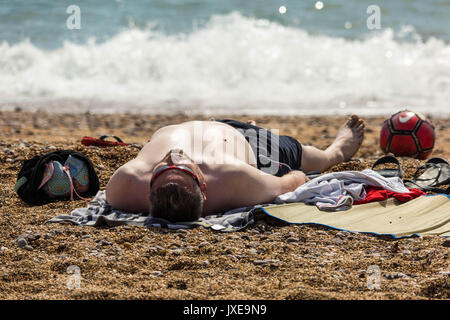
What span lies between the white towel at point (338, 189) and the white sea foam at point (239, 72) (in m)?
6.51

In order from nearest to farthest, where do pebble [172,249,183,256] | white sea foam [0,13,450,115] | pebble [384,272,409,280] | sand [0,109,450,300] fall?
sand [0,109,450,300], pebble [384,272,409,280], pebble [172,249,183,256], white sea foam [0,13,450,115]

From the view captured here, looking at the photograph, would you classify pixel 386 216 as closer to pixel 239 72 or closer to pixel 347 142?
pixel 347 142

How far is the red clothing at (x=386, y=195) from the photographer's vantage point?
436cm

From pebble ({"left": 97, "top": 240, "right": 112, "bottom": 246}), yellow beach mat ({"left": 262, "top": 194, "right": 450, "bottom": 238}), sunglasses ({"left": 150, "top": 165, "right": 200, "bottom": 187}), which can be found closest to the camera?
pebble ({"left": 97, "top": 240, "right": 112, "bottom": 246})

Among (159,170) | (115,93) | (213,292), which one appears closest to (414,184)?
(159,170)

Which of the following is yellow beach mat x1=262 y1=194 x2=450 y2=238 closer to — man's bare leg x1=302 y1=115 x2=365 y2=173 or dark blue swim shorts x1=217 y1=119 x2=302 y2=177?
dark blue swim shorts x1=217 y1=119 x2=302 y2=177

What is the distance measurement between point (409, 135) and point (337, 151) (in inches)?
30.9

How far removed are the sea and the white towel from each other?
636 cm

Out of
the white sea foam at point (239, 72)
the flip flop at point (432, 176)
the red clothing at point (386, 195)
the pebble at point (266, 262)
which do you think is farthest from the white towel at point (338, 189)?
the white sea foam at point (239, 72)

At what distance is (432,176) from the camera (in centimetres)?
503

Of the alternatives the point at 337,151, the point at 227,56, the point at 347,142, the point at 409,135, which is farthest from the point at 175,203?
the point at 227,56

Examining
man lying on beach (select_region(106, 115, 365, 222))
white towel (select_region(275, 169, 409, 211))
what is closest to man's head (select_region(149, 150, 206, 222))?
man lying on beach (select_region(106, 115, 365, 222))

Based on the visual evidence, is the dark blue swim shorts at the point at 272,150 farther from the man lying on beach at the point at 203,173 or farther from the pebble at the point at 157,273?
the pebble at the point at 157,273

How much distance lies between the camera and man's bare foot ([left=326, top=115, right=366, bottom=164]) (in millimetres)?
5695
